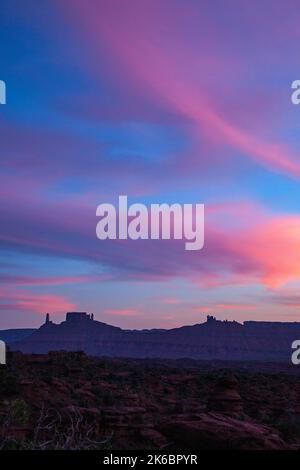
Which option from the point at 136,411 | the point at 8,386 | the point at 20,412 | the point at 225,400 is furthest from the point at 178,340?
the point at 20,412

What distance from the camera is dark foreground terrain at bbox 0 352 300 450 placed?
15.1 metres

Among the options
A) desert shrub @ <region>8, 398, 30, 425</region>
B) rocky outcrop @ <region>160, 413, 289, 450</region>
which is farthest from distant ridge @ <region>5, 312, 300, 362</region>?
rocky outcrop @ <region>160, 413, 289, 450</region>

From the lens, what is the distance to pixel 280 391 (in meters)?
39.9

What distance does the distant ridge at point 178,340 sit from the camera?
164m

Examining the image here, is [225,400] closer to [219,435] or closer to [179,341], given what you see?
[219,435]

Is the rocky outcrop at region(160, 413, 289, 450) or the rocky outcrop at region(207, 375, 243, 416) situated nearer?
the rocky outcrop at region(160, 413, 289, 450)

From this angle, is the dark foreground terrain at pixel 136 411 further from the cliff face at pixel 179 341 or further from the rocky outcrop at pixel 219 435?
the cliff face at pixel 179 341

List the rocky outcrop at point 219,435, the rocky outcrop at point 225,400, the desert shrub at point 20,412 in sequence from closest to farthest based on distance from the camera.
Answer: the rocky outcrop at point 219,435 < the desert shrub at point 20,412 < the rocky outcrop at point 225,400

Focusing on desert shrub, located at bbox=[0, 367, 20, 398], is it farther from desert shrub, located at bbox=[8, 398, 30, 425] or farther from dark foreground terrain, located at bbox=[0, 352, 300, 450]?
desert shrub, located at bbox=[8, 398, 30, 425]

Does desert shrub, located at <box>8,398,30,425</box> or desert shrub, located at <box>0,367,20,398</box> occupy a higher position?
desert shrub, located at <box>0,367,20,398</box>

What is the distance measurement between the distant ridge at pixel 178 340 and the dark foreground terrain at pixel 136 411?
120842 mm

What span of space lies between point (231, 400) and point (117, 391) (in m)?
7.31

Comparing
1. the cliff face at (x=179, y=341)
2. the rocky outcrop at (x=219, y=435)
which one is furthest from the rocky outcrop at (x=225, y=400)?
the cliff face at (x=179, y=341)
